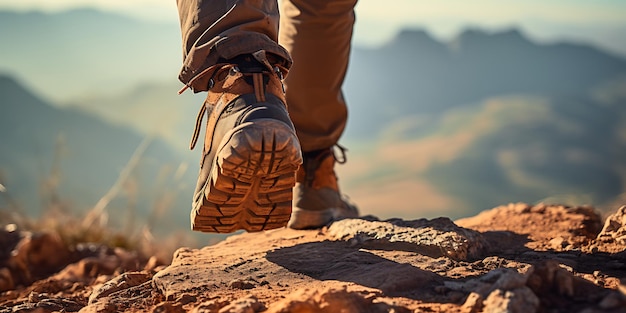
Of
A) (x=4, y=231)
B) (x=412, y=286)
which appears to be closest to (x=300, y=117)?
(x=412, y=286)

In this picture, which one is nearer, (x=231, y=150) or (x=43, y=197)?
(x=231, y=150)

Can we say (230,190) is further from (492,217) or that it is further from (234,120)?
(492,217)

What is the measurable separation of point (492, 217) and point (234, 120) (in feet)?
4.51

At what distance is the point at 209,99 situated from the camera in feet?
6.47

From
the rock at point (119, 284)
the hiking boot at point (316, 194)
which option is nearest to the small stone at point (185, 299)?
the rock at point (119, 284)

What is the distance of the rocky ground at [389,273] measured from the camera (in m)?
1.46

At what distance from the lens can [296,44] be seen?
8.02 feet

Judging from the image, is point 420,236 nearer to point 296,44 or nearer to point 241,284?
point 241,284

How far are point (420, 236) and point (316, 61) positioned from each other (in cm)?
77

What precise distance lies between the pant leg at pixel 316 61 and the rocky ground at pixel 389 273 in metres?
0.40

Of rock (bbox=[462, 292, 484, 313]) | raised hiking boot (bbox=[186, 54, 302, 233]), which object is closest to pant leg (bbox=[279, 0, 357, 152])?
raised hiking boot (bbox=[186, 54, 302, 233])

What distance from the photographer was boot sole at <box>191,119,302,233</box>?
1.70m

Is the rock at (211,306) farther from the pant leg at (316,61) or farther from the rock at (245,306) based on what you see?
the pant leg at (316,61)

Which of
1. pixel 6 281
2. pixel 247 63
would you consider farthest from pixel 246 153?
pixel 6 281
